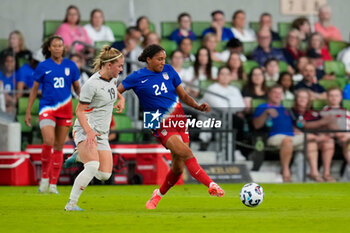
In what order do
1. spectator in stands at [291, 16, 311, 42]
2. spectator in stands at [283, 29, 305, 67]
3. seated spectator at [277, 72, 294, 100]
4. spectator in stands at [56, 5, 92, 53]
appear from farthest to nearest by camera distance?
spectator in stands at [291, 16, 311, 42]
spectator in stands at [283, 29, 305, 67]
seated spectator at [277, 72, 294, 100]
spectator in stands at [56, 5, 92, 53]

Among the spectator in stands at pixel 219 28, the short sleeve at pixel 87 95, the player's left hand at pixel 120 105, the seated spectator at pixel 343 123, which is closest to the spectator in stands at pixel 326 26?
the spectator in stands at pixel 219 28

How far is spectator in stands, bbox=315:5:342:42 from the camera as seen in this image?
20906 mm

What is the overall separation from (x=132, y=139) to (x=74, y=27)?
3.19m

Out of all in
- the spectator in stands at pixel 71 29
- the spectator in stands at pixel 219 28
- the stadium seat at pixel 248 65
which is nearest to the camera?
the spectator in stands at pixel 71 29

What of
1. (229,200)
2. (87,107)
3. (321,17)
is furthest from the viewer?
(321,17)

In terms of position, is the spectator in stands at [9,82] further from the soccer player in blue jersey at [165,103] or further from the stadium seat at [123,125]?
the soccer player in blue jersey at [165,103]

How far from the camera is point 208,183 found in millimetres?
9930

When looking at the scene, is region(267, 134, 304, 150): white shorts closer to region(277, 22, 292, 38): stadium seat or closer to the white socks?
region(277, 22, 292, 38): stadium seat

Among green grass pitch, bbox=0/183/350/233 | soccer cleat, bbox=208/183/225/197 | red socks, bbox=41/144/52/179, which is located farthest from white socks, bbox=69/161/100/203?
red socks, bbox=41/144/52/179

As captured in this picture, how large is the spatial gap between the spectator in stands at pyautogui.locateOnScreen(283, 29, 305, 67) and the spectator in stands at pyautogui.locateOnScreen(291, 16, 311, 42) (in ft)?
0.93

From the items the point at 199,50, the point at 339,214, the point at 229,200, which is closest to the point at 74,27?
the point at 199,50

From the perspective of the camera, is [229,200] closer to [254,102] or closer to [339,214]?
[339,214]

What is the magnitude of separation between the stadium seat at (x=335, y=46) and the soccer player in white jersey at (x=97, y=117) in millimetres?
12063

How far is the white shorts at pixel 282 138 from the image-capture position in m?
16.5
